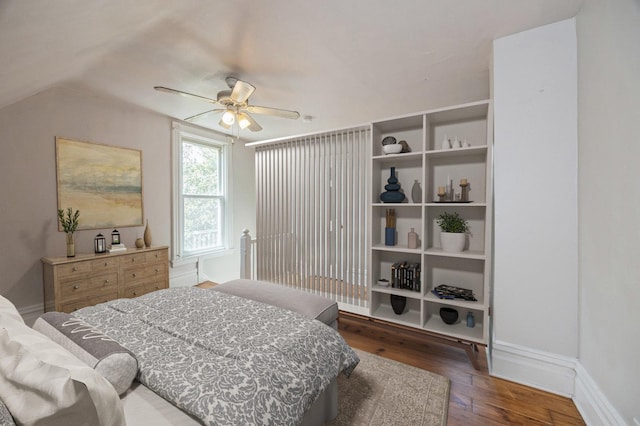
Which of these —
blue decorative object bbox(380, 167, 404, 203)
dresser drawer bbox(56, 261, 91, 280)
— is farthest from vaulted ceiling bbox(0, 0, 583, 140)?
dresser drawer bbox(56, 261, 91, 280)

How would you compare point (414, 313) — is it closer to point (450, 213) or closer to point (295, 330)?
point (450, 213)

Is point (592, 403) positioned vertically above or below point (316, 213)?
below

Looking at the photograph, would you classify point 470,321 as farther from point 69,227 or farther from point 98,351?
point 69,227

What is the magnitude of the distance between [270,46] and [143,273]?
3.01 m

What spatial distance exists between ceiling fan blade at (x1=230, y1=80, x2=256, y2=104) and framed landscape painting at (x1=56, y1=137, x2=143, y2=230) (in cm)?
207

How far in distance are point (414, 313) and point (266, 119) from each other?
3203 millimetres

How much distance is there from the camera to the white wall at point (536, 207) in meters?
1.80

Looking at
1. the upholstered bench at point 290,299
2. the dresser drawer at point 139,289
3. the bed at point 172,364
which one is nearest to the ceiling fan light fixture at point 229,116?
the upholstered bench at point 290,299

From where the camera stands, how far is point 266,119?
383 centimetres

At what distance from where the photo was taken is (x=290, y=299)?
2088 millimetres

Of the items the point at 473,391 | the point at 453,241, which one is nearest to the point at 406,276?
the point at 453,241

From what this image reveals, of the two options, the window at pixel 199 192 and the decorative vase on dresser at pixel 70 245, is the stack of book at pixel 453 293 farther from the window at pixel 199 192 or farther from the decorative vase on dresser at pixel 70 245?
the decorative vase on dresser at pixel 70 245

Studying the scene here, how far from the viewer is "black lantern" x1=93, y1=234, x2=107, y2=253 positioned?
300 centimetres

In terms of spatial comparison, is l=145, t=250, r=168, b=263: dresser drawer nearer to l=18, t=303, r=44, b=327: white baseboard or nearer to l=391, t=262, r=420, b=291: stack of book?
l=18, t=303, r=44, b=327: white baseboard
